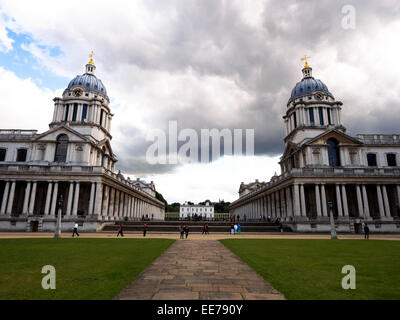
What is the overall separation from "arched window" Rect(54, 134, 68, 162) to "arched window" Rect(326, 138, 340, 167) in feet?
166

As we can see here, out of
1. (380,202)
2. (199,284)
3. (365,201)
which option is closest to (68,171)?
(199,284)

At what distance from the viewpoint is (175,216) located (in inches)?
6122

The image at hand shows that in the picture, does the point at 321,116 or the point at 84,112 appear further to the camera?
the point at 84,112

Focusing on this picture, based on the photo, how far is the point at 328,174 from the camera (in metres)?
41.3

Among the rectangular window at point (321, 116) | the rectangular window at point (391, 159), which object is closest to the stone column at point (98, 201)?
the rectangular window at point (321, 116)

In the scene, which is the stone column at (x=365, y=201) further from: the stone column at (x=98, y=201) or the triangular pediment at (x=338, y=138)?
the stone column at (x=98, y=201)

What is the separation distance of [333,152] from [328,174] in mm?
9039

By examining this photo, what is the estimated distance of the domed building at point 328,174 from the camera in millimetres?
40062

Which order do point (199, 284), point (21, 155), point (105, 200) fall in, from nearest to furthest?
point (199, 284) < point (105, 200) < point (21, 155)

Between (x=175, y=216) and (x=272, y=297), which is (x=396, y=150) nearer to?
(x=272, y=297)

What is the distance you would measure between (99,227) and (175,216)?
4705 inches

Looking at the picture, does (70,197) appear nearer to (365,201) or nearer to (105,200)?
(105,200)

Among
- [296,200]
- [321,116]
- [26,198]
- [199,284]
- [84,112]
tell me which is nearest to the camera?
[199,284]
